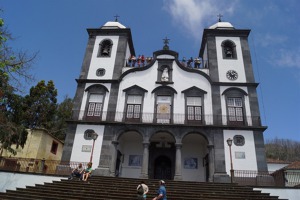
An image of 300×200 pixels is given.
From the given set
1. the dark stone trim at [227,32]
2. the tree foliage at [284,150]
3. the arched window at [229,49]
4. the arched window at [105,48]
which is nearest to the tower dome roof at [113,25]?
the arched window at [105,48]

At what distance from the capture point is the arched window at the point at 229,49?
21.4 m

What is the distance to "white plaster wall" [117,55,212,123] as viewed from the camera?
19.2 meters

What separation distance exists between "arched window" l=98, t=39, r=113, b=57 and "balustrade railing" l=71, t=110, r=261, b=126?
19.0ft

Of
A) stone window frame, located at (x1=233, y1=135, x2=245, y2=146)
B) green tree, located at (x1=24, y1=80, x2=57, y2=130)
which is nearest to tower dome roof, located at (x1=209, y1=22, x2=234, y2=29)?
stone window frame, located at (x1=233, y1=135, x2=245, y2=146)

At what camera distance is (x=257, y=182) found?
1577 cm

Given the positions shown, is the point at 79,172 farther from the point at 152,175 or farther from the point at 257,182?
the point at 257,182

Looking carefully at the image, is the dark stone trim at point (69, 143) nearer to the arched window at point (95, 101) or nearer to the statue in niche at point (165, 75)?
the arched window at point (95, 101)

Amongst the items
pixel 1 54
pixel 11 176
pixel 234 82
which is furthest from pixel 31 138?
pixel 234 82

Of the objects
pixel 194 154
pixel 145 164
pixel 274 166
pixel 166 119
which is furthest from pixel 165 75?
pixel 274 166

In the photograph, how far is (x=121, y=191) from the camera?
41.5 feet

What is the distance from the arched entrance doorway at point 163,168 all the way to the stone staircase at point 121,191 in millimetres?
4941

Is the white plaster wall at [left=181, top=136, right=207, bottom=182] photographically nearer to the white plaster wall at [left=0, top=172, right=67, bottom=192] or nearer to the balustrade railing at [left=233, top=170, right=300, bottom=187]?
the balustrade railing at [left=233, top=170, right=300, bottom=187]

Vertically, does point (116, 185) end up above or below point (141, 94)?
below

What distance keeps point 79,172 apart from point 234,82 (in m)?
13.1
